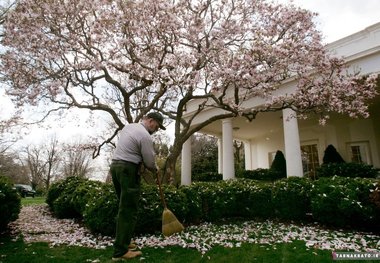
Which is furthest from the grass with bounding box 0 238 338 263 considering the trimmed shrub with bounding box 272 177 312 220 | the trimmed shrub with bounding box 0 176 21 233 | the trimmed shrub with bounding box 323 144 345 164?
the trimmed shrub with bounding box 323 144 345 164

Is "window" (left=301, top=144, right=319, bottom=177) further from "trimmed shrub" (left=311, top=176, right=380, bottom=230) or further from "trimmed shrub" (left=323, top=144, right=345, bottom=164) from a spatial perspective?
"trimmed shrub" (left=311, top=176, right=380, bottom=230)

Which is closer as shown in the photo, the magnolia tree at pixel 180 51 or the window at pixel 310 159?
the magnolia tree at pixel 180 51

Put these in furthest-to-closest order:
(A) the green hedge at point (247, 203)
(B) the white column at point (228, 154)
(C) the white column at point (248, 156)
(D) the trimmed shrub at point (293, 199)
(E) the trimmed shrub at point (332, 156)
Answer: (C) the white column at point (248, 156), (E) the trimmed shrub at point (332, 156), (B) the white column at point (228, 154), (D) the trimmed shrub at point (293, 199), (A) the green hedge at point (247, 203)

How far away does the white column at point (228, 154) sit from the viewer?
533 inches

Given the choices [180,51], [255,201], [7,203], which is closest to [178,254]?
[7,203]

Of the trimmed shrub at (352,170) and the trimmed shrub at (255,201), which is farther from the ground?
the trimmed shrub at (352,170)

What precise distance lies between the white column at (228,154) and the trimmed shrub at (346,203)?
22.3 ft

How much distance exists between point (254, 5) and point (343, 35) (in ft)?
14.5

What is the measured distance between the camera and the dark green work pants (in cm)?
377


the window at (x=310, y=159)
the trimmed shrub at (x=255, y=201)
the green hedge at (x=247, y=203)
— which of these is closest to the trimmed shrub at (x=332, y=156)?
the window at (x=310, y=159)

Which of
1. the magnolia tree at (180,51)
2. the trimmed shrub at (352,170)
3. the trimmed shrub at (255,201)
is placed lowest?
the trimmed shrub at (255,201)

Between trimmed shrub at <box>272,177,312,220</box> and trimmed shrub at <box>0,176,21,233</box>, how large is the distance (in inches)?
257

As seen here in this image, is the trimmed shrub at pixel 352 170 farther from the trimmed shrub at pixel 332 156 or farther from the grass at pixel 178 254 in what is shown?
the grass at pixel 178 254

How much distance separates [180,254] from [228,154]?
9.82 m
